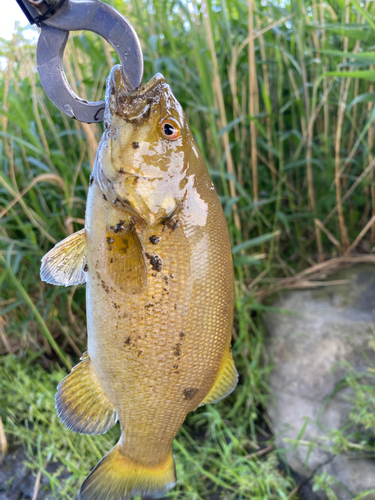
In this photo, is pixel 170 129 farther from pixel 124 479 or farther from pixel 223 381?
pixel 124 479

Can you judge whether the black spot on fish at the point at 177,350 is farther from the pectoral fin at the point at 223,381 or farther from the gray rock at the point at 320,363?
the gray rock at the point at 320,363

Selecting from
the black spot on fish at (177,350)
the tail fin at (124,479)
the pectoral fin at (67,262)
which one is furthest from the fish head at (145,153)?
the tail fin at (124,479)

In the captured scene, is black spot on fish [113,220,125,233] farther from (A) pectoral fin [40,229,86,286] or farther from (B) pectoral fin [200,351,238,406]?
(B) pectoral fin [200,351,238,406]

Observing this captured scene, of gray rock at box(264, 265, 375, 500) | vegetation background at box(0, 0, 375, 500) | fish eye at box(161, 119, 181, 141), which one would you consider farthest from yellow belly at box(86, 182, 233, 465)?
gray rock at box(264, 265, 375, 500)

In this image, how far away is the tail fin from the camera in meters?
0.80

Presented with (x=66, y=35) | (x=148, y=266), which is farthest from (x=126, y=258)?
(x=66, y=35)

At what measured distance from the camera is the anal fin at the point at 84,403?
797mm

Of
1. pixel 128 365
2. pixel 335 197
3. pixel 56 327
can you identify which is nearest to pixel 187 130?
pixel 128 365

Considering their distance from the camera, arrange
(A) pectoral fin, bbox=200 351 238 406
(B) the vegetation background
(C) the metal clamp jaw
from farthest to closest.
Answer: (B) the vegetation background
(A) pectoral fin, bbox=200 351 238 406
(C) the metal clamp jaw

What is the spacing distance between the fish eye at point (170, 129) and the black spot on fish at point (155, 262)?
252 millimetres

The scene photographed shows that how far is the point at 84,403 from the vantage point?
818mm

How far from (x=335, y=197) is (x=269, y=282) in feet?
2.13

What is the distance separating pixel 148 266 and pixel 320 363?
1515mm

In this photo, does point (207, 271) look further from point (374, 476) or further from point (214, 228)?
point (374, 476)
